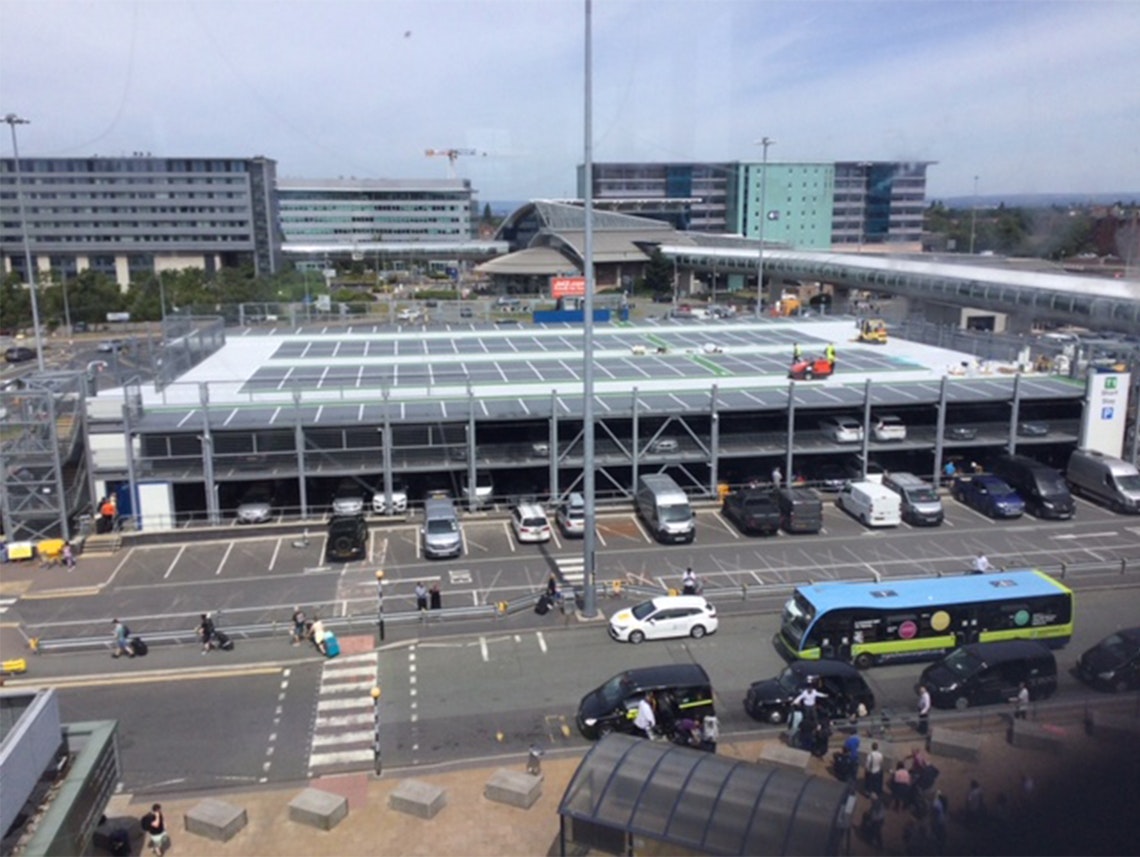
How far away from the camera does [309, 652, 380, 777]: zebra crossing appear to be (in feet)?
28.4

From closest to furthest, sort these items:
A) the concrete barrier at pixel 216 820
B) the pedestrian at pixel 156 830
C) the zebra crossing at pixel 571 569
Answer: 1. the pedestrian at pixel 156 830
2. the concrete barrier at pixel 216 820
3. the zebra crossing at pixel 571 569

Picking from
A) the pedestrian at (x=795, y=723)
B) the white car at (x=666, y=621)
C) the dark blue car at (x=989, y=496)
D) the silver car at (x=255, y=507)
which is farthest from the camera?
the dark blue car at (x=989, y=496)

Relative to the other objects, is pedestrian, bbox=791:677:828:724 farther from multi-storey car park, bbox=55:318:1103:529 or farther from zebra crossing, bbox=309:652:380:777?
multi-storey car park, bbox=55:318:1103:529

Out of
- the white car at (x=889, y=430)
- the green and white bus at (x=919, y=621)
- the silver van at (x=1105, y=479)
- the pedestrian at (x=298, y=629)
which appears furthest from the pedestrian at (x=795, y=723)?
the silver van at (x=1105, y=479)

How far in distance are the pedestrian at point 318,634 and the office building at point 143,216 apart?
39536 millimetres

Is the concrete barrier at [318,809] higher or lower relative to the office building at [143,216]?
lower

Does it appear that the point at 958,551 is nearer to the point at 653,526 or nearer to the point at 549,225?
the point at 653,526

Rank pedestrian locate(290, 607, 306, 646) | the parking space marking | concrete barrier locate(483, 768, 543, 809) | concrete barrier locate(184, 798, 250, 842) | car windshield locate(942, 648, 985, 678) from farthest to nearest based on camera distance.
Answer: the parking space marking → pedestrian locate(290, 607, 306, 646) → car windshield locate(942, 648, 985, 678) → concrete barrier locate(483, 768, 543, 809) → concrete barrier locate(184, 798, 250, 842)

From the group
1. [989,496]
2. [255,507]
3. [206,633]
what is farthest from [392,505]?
[989,496]

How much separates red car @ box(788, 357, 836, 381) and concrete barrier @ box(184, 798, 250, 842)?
1427 cm

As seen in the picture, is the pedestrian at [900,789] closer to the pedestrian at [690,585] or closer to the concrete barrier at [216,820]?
the concrete barrier at [216,820]

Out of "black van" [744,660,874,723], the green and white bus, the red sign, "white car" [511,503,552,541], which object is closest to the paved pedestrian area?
"black van" [744,660,874,723]

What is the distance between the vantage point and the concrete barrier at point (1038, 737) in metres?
3.12

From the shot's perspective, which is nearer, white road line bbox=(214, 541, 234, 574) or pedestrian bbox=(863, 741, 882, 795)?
pedestrian bbox=(863, 741, 882, 795)
